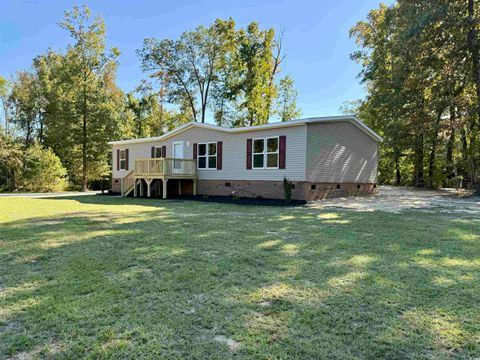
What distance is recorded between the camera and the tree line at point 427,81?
14.8 meters

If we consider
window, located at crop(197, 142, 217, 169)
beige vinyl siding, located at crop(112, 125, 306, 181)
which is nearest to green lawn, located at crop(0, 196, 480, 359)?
beige vinyl siding, located at crop(112, 125, 306, 181)

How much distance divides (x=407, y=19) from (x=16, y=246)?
17.4 m

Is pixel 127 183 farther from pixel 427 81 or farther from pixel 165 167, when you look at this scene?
pixel 427 81

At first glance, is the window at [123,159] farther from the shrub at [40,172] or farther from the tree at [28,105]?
the tree at [28,105]

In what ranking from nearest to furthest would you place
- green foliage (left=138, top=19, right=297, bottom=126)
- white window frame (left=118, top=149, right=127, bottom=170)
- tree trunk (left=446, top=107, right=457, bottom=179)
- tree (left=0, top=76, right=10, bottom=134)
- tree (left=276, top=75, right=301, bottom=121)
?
white window frame (left=118, top=149, right=127, bottom=170)
tree trunk (left=446, top=107, right=457, bottom=179)
green foliage (left=138, top=19, right=297, bottom=126)
tree (left=0, top=76, right=10, bottom=134)
tree (left=276, top=75, right=301, bottom=121)

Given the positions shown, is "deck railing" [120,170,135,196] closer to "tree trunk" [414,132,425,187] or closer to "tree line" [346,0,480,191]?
"tree line" [346,0,480,191]

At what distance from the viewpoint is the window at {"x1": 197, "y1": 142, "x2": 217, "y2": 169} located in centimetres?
1659

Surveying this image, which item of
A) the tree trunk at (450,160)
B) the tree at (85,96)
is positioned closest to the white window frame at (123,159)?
the tree at (85,96)

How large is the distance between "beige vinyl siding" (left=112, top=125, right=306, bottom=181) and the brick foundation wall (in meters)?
0.24

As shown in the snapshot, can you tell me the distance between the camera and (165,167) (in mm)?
15773

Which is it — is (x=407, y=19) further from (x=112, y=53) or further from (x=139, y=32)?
(x=112, y=53)

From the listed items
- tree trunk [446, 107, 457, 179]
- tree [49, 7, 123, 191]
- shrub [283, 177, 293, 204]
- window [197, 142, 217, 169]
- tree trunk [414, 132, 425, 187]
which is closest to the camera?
shrub [283, 177, 293, 204]

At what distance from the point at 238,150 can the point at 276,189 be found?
279 centimetres

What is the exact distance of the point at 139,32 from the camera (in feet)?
88.9
